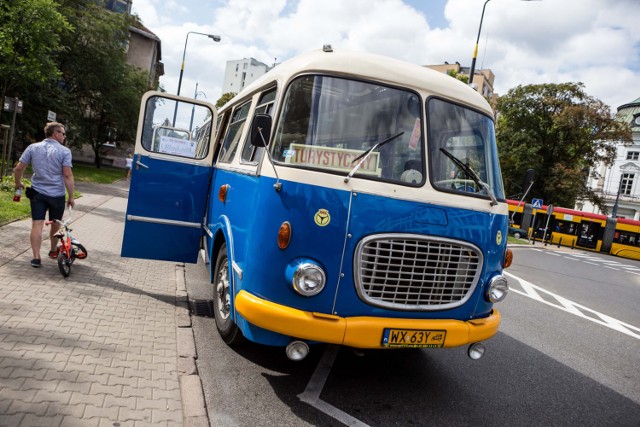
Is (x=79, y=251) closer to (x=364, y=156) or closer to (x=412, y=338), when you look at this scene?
(x=364, y=156)

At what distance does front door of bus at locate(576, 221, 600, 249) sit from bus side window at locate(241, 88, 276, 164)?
1490 inches

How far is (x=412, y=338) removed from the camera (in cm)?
388

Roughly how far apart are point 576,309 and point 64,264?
29.3 ft

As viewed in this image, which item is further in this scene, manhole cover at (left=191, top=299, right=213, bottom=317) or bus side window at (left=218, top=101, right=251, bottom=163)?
manhole cover at (left=191, top=299, right=213, bottom=317)

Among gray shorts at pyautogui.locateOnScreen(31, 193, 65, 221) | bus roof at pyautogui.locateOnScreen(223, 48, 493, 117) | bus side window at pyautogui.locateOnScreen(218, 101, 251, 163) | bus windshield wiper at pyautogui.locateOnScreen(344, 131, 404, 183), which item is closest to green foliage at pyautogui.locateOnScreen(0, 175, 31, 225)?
gray shorts at pyautogui.locateOnScreen(31, 193, 65, 221)

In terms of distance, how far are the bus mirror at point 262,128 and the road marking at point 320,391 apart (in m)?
2.07

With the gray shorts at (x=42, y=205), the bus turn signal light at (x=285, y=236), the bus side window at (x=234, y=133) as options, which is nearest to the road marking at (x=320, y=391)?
the bus turn signal light at (x=285, y=236)

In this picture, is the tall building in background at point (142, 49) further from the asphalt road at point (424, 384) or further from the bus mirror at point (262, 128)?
the bus mirror at point (262, 128)

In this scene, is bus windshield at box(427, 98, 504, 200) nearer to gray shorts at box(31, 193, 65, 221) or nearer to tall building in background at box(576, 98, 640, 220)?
gray shorts at box(31, 193, 65, 221)

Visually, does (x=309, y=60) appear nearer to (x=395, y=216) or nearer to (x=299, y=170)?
(x=299, y=170)

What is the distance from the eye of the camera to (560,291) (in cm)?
1211

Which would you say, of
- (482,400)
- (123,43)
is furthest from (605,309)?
(123,43)

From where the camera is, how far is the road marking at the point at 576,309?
848 centimetres

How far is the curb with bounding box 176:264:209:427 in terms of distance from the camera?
3.44m
